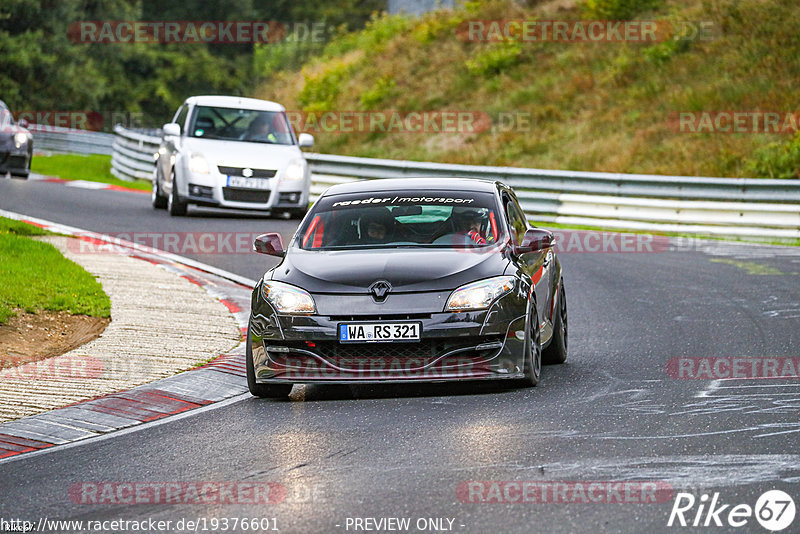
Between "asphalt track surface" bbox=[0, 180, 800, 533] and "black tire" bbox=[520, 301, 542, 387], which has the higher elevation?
"black tire" bbox=[520, 301, 542, 387]

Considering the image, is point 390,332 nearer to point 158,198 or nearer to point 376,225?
point 376,225

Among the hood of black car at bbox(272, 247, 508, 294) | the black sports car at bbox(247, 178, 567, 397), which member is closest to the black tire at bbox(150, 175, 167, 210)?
the black sports car at bbox(247, 178, 567, 397)

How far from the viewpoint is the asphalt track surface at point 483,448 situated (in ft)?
19.8

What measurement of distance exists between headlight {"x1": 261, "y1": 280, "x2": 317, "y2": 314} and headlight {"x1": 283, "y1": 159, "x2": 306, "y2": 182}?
12.3 meters

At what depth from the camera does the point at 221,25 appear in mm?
63500

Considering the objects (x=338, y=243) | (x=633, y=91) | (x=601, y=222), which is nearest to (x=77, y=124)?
(x=633, y=91)

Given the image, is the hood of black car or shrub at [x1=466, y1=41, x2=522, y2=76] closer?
the hood of black car

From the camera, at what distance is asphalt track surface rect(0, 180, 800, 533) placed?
19.8ft

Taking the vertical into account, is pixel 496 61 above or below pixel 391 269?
above

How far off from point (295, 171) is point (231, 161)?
1.05 meters

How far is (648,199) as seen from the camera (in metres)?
22.5

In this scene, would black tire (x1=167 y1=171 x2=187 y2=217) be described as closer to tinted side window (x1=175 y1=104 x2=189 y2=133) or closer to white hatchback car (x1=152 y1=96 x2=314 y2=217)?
white hatchback car (x1=152 y1=96 x2=314 y2=217)

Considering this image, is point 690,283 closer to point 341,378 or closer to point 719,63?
point 341,378

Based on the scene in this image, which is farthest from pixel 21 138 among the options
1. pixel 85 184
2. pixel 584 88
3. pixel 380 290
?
pixel 380 290
